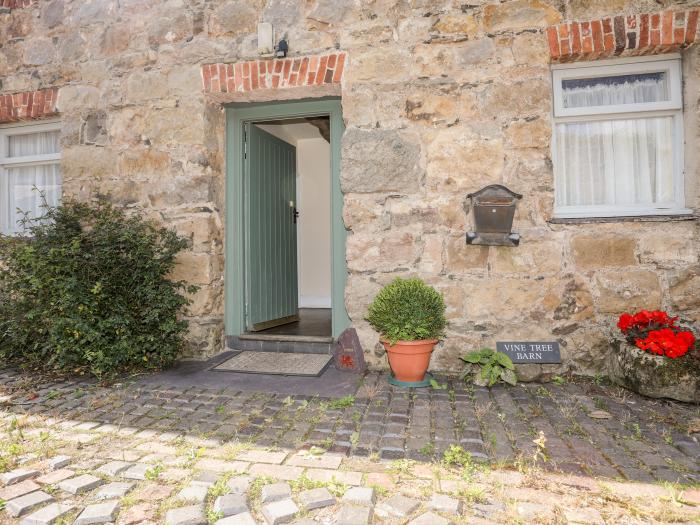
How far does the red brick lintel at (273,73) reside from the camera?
389 centimetres

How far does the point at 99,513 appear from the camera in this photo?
1.72 meters

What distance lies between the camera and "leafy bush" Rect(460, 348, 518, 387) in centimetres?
335

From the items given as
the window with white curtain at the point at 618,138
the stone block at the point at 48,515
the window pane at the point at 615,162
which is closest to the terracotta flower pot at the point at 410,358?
the window with white curtain at the point at 618,138

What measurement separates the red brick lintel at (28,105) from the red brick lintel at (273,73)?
1875 millimetres

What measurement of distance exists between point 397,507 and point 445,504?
20 cm

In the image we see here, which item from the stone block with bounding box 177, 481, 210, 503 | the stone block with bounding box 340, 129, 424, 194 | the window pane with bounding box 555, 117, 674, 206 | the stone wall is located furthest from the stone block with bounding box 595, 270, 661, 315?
the stone block with bounding box 177, 481, 210, 503

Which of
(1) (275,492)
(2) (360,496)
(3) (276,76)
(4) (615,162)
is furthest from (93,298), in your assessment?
(4) (615,162)

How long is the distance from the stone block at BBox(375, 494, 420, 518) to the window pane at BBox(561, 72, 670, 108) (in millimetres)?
3443

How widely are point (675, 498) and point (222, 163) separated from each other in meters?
4.26

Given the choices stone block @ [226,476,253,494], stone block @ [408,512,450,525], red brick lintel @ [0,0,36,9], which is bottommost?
stone block @ [408,512,450,525]

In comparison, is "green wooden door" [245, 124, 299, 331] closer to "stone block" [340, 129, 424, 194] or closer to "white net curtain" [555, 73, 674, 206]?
"stone block" [340, 129, 424, 194]

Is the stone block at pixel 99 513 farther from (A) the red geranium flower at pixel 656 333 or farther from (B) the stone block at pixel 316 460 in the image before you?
(A) the red geranium flower at pixel 656 333

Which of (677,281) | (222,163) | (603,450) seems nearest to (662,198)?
(677,281)

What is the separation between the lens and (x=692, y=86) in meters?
3.47
